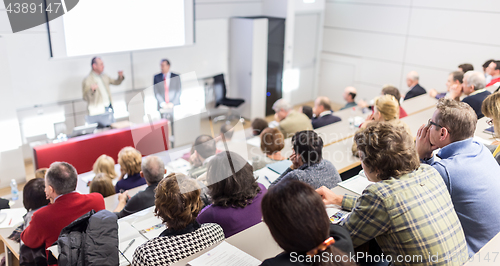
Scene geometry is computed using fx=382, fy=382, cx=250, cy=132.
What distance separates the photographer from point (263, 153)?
4.05 metres

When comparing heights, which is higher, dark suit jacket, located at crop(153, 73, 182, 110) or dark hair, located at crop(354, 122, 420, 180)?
dark suit jacket, located at crop(153, 73, 182, 110)

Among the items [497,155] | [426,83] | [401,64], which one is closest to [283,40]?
[401,64]

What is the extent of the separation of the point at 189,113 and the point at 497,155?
2014mm

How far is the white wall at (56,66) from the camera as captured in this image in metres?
5.03

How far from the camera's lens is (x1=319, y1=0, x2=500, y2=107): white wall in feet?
22.0

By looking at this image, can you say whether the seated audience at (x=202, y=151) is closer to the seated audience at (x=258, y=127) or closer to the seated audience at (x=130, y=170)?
the seated audience at (x=130, y=170)

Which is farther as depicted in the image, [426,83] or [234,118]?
[426,83]

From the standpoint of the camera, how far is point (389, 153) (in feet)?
5.39

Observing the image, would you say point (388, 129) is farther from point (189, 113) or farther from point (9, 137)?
point (9, 137)

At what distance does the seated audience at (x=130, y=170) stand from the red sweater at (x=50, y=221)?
2.62ft

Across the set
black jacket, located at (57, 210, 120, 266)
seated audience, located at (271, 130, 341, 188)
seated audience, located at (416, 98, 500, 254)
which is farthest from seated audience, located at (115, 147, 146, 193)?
seated audience, located at (416, 98, 500, 254)

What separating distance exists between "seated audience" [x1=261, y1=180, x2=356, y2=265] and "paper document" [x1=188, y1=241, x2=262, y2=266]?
0.39 meters

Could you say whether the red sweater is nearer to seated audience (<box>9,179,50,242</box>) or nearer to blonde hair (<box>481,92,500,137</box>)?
seated audience (<box>9,179,50,242</box>)

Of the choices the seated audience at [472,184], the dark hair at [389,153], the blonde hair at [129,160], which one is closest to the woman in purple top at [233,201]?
the dark hair at [389,153]
